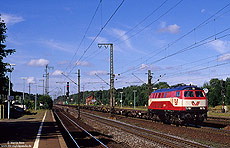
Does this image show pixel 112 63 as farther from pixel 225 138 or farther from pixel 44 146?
pixel 44 146

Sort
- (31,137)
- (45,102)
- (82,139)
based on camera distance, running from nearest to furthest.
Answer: (31,137)
(82,139)
(45,102)

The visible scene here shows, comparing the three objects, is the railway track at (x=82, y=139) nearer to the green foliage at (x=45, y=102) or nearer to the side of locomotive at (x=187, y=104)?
the side of locomotive at (x=187, y=104)

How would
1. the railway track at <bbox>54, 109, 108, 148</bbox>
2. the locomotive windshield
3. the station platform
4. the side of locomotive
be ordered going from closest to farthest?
1. the station platform
2. the railway track at <bbox>54, 109, 108, 148</bbox>
3. the side of locomotive
4. the locomotive windshield

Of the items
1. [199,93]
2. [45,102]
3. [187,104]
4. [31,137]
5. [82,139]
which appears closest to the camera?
[31,137]

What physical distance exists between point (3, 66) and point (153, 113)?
21818 mm

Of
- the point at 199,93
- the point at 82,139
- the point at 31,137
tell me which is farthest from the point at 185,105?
the point at 31,137

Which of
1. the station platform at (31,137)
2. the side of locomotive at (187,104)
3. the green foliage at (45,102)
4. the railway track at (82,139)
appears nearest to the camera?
the station platform at (31,137)

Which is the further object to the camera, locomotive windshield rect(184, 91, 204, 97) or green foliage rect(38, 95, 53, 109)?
green foliage rect(38, 95, 53, 109)

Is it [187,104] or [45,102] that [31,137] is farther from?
[45,102]

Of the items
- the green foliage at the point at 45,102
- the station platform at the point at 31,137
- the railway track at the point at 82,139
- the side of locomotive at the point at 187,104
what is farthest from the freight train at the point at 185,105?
the green foliage at the point at 45,102

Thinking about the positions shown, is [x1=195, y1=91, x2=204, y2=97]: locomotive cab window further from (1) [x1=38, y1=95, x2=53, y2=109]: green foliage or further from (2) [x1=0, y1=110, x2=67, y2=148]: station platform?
(1) [x1=38, y1=95, x2=53, y2=109]: green foliage

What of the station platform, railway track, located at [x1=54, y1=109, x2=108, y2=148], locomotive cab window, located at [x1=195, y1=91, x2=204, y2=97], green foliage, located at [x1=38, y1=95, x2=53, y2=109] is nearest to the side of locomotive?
locomotive cab window, located at [x1=195, y1=91, x2=204, y2=97]

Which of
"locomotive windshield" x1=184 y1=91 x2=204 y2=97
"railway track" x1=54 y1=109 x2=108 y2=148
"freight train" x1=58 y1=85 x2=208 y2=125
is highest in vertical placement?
"locomotive windshield" x1=184 y1=91 x2=204 y2=97

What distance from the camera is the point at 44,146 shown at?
15.5m
